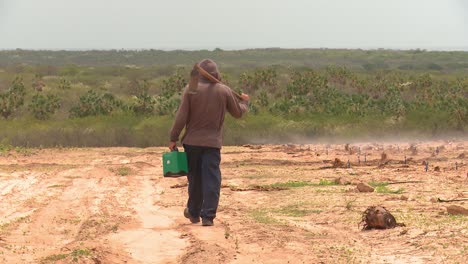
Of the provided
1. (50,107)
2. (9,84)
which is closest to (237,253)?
(50,107)

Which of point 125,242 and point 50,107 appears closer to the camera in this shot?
point 125,242

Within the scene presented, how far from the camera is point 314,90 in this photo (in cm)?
5788

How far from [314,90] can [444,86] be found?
10.4 meters

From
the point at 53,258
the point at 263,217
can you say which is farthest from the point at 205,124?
the point at 53,258

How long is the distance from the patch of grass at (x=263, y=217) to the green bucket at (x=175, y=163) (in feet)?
4.14

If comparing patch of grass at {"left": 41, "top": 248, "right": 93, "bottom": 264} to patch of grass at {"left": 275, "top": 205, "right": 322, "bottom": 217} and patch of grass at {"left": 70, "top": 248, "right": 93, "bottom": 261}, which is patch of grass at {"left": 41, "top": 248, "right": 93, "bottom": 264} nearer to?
patch of grass at {"left": 70, "top": 248, "right": 93, "bottom": 261}

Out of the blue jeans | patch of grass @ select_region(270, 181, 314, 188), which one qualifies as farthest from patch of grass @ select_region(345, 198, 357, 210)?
patch of grass @ select_region(270, 181, 314, 188)

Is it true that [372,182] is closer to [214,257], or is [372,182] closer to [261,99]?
[214,257]

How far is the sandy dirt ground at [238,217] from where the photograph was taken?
8492mm

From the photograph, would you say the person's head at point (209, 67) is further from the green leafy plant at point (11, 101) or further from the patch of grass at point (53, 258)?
the green leafy plant at point (11, 101)

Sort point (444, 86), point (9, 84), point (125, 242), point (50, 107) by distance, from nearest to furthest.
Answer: point (125, 242), point (50, 107), point (444, 86), point (9, 84)

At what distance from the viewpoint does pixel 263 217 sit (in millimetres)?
12016

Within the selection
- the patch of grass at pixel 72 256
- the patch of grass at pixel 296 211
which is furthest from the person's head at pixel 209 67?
the patch of grass at pixel 72 256

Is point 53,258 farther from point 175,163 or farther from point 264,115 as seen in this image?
point 264,115
